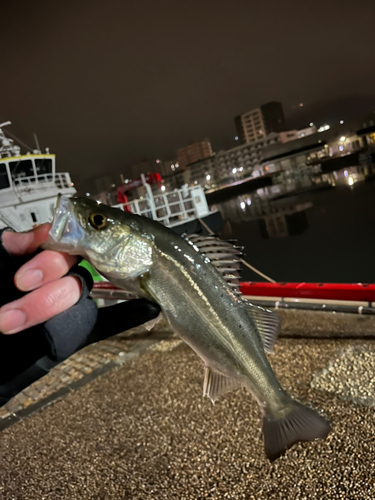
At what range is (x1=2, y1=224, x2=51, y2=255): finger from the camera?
5.29ft

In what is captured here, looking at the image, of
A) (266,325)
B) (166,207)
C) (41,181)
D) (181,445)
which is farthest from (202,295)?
(41,181)

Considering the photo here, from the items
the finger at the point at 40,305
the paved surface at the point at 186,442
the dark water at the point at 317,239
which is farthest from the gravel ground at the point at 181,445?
the dark water at the point at 317,239

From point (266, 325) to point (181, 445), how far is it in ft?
7.30

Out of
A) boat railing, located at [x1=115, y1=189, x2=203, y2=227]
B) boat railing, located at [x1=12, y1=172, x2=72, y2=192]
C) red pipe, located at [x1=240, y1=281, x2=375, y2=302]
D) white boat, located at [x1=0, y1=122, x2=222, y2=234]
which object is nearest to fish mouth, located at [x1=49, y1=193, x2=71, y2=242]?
red pipe, located at [x1=240, y1=281, x2=375, y2=302]

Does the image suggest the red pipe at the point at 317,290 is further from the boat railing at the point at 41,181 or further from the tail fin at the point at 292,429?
the boat railing at the point at 41,181

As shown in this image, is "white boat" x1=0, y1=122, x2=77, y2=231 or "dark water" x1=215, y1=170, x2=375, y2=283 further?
"white boat" x1=0, y1=122, x2=77, y2=231

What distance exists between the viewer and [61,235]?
151cm

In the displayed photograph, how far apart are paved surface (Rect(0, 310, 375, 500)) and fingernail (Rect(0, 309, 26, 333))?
2.42m

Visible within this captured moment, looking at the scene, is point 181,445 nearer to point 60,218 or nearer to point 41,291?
point 41,291

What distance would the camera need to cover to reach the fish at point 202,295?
1.63 metres

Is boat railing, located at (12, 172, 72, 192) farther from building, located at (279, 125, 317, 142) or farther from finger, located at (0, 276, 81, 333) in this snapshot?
building, located at (279, 125, 317, 142)

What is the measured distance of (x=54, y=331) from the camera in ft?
4.76

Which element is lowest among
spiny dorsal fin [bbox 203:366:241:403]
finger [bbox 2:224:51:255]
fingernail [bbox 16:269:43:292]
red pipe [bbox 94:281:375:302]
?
red pipe [bbox 94:281:375:302]

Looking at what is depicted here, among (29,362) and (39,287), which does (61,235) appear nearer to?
(39,287)
